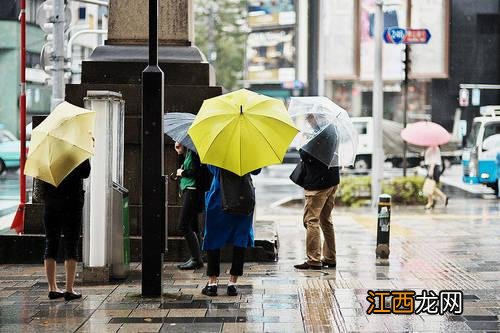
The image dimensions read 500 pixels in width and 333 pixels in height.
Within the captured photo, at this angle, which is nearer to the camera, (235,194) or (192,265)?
(235,194)

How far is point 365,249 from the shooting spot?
13031 mm

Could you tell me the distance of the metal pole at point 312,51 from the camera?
50.0m

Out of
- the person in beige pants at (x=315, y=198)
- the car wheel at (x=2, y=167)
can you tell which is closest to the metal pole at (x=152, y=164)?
the person in beige pants at (x=315, y=198)

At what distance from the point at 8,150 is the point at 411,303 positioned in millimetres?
9958

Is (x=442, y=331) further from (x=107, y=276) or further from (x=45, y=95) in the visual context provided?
(x=45, y=95)

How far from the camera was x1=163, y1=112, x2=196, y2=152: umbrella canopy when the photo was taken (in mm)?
9898

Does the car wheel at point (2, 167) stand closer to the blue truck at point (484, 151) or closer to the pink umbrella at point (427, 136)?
the pink umbrella at point (427, 136)

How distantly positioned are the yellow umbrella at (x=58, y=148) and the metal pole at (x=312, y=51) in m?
41.1

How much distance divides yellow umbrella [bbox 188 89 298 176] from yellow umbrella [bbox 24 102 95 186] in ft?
3.44

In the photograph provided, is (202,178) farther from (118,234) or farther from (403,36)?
(403,36)

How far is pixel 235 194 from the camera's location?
8828 mm

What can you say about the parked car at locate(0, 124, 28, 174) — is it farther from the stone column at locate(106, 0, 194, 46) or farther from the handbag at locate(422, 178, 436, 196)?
the handbag at locate(422, 178, 436, 196)

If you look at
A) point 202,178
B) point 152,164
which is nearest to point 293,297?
point 152,164

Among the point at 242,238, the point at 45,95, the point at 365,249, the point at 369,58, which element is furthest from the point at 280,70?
the point at 242,238
